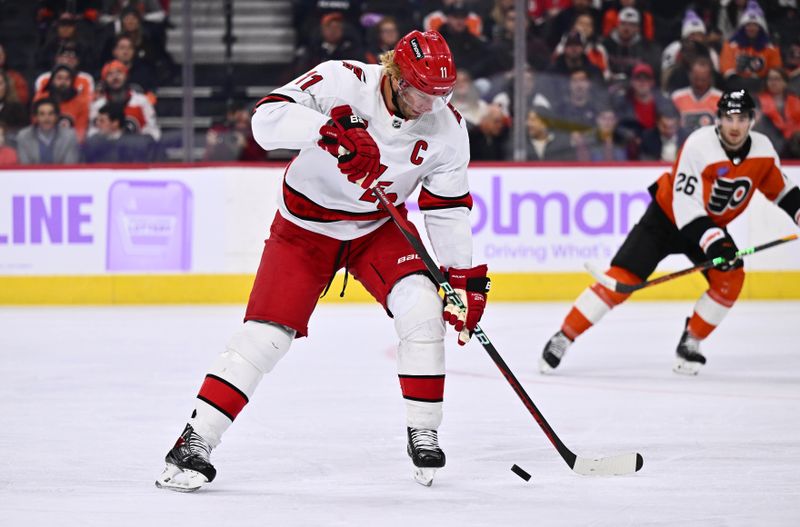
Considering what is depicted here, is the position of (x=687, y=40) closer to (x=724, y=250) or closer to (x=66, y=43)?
(x=724, y=250)

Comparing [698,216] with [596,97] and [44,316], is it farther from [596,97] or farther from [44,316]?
[44,316]

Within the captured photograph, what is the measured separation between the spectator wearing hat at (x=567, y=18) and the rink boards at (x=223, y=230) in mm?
792

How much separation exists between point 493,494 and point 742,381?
2013 mm

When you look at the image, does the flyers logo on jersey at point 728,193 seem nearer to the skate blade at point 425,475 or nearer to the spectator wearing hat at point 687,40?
the skate blade at point 425,475

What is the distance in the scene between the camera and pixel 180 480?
2.77 m

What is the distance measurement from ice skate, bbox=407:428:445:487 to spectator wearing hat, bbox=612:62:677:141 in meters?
4.50

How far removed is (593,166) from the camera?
22.7 feet

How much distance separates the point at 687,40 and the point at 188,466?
17.1 ft

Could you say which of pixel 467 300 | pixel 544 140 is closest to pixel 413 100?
pixel 467 300

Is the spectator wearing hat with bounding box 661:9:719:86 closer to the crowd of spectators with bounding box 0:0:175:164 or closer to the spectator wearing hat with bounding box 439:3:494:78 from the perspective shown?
the spectator wearing hat with bounding box 439:3:494:78

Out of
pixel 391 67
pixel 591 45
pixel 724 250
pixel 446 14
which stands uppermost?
pixel 391 67

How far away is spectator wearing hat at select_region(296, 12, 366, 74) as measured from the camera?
7.26 metres

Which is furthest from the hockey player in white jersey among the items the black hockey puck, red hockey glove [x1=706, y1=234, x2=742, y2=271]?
red hockey glove [x1=706, y1=234, x2=742, y2=271]

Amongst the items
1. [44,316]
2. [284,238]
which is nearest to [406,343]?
[284,238]
